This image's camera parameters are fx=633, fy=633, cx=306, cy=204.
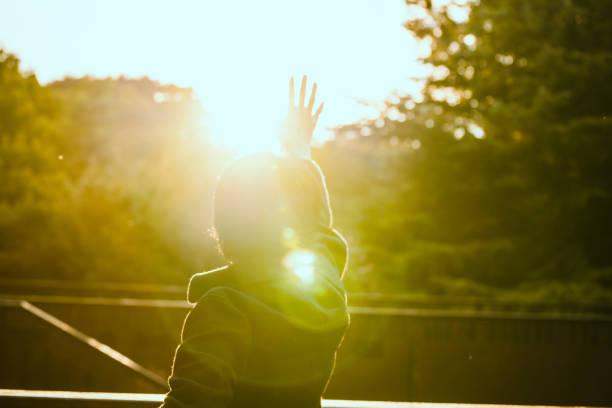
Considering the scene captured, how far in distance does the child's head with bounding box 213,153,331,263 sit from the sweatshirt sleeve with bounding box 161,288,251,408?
12 cm

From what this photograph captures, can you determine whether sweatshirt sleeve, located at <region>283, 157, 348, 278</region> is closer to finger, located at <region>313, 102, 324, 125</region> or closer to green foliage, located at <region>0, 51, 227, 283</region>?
finger, located at <region>313, 102, 324, 125</region>

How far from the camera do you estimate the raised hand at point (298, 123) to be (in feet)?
5.81

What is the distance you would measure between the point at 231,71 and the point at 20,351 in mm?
3213

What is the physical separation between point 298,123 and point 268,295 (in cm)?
61

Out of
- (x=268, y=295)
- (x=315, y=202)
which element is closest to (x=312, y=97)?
(x=315, y=202)

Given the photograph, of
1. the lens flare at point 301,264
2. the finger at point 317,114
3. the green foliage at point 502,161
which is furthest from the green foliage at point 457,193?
the lens flare at point 301,264

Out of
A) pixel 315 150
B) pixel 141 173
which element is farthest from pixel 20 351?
pixel 315 150

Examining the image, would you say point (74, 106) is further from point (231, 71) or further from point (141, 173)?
point (231, 71)

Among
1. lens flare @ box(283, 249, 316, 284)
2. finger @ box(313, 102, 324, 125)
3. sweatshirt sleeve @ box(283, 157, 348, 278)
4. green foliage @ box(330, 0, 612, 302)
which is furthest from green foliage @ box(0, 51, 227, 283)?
lens flare @ box(283, 249, 316, 284)

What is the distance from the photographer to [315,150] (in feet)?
69.4

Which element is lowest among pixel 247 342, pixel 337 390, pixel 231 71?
pixel 337 390

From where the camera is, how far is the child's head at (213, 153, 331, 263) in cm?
134

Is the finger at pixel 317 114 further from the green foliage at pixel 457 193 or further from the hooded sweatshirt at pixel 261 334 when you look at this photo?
the green foliage at pixel 457 193

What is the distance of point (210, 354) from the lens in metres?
1.22
